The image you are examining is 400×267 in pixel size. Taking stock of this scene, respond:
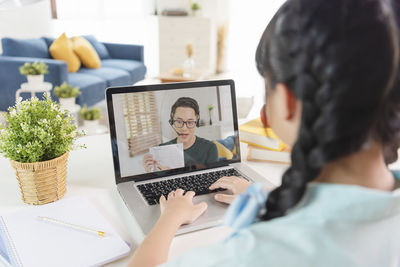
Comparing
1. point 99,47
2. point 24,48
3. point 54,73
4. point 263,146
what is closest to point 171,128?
point 263,146

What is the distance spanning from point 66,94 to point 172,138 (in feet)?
7.24

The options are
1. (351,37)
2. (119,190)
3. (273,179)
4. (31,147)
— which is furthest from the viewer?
(273,179)

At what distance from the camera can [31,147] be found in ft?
2.60

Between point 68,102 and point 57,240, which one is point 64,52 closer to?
point 68,102

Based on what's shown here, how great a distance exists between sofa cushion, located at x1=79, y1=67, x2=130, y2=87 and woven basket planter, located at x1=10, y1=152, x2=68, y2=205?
287cm

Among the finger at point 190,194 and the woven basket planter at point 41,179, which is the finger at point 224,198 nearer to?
the finger at point 190,194

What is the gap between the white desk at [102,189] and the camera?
2.42ft

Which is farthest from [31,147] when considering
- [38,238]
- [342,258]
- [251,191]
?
[342,258]

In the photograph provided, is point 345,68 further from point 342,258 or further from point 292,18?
point 342,258

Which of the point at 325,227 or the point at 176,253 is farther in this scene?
the point at 176,253

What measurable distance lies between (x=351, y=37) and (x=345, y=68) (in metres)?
0.03

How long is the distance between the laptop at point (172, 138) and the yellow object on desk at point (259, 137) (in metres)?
0.09

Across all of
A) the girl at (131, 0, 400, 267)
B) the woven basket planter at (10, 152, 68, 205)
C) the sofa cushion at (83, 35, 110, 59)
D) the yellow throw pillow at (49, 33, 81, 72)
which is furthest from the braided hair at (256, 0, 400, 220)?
the sofa cushion at (83, 35, 110, 59)

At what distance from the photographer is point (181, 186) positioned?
915 millimetres
